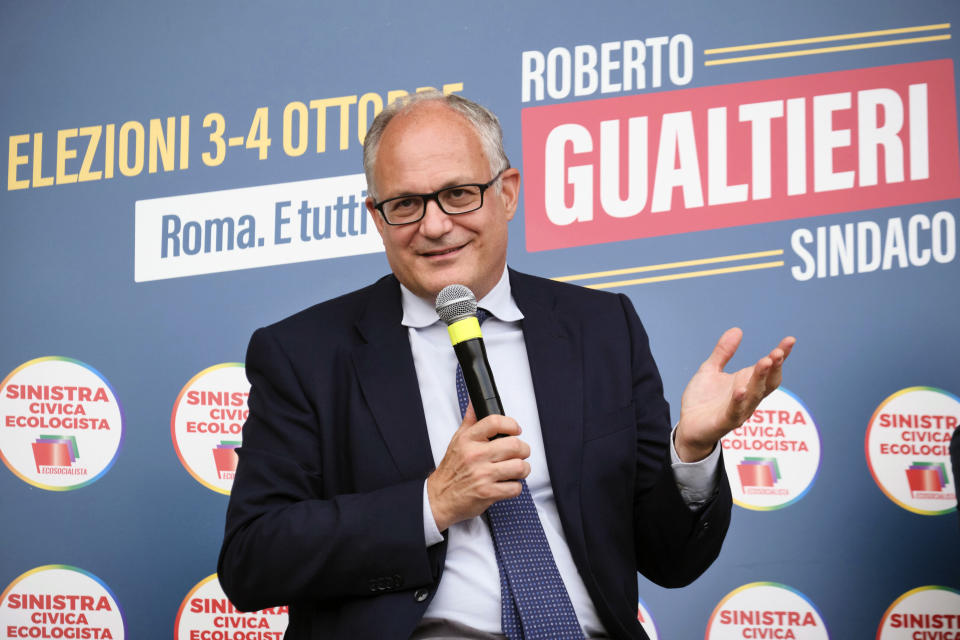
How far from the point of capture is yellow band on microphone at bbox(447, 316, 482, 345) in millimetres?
1545

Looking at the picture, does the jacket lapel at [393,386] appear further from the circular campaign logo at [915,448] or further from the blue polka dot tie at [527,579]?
the circular campaign logo at [915,448]

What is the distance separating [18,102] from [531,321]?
2330 mm

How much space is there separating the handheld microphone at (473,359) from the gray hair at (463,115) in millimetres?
422

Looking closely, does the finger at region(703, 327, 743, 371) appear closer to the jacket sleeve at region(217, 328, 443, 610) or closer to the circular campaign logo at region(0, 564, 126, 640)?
the jacket sleeve at region(217, 328, 443, 610)

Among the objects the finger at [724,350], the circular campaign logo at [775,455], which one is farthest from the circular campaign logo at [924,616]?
the finger at [724,350]

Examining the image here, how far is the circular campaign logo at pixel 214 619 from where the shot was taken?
296 centimetres

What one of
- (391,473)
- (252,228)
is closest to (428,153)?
(391,473)

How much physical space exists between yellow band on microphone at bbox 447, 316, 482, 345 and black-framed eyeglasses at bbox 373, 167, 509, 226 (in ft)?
1.11

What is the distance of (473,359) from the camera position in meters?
1.52

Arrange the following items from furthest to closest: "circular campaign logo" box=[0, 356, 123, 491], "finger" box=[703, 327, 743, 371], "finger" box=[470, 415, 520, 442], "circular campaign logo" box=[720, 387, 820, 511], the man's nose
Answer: "circular campaign logo" box=[0, 356, 123, 491] → "circular campaign logo" box=[720, 387, 820, 511] → the man's nose → "finger" box=[703, 327, 743, 371] → "finger" box=[470, 415, 520, 442]

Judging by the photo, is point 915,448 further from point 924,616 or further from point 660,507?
point 660,507

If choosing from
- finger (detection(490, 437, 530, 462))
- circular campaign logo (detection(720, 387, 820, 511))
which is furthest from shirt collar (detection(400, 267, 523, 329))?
circular campaign logo (detection(720, 387, 820, 511))

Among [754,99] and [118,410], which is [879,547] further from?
[118,410]

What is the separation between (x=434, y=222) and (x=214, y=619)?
1763mm
